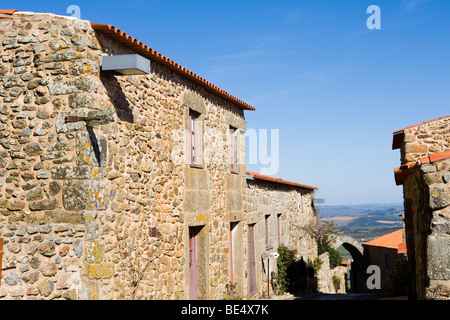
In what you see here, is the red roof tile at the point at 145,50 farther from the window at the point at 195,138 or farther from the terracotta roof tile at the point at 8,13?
the window at the point at 195,138

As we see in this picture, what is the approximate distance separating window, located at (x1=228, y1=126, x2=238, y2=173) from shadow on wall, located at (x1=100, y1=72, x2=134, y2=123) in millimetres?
4947

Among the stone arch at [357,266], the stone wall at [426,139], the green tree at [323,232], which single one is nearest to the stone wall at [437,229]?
the stone wall at [426,139]

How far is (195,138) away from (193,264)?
256 centimetres

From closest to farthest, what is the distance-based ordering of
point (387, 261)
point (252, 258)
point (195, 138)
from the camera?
1. point (195, 138)
2. point (252, 258)
3. point (387, 261)

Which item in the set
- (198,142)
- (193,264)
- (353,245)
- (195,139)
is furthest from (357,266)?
(195,139)

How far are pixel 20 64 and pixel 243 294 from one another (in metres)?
7.47

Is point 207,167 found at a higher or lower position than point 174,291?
higher

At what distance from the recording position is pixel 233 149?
11.8 metres

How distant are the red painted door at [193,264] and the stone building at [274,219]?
3112 mm

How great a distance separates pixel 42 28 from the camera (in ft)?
20.5

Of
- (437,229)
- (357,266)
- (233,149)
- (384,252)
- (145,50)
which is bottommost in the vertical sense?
(357,266)

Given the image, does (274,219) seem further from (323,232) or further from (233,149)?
(323,232)
